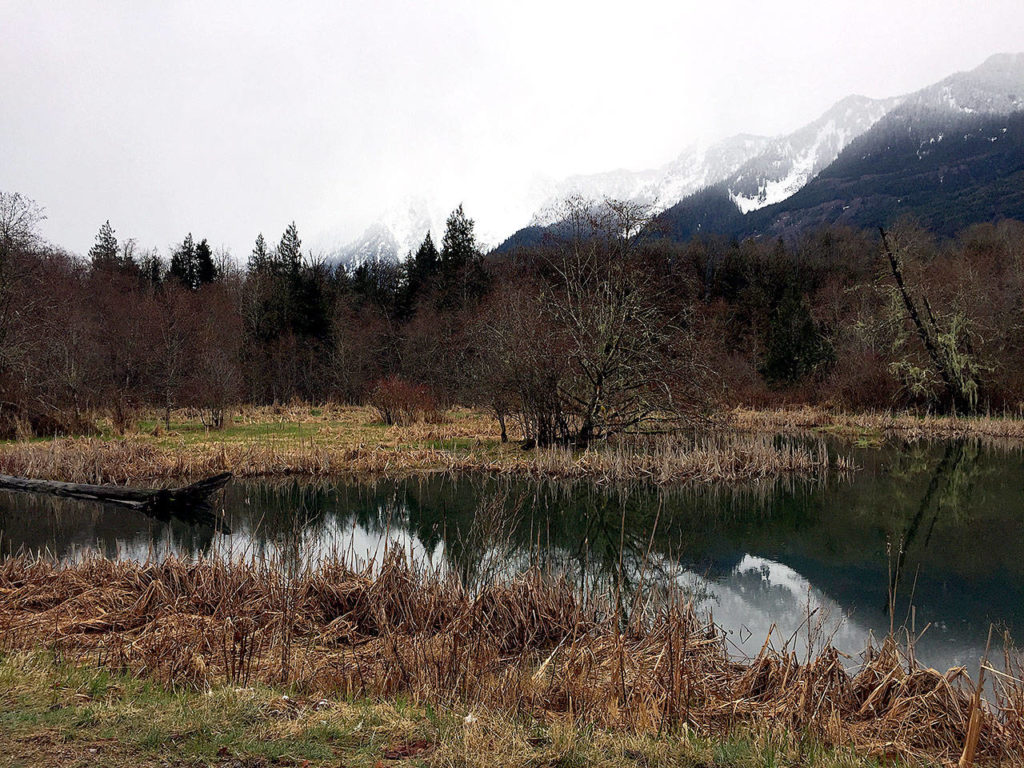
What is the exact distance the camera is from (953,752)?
3875mm

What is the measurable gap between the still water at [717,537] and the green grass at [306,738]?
6.24 feet

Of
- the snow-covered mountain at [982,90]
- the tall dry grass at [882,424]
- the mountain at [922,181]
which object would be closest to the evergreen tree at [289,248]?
the tall dry grass at [882,424]

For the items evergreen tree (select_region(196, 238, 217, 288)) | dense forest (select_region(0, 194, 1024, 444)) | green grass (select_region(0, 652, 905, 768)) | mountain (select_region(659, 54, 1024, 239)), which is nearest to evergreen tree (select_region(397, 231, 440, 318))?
dense forest (select_region(0, 194, 1024, 444))

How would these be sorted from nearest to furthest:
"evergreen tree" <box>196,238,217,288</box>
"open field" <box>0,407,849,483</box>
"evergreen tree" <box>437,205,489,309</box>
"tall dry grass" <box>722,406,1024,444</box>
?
"open field" <box>0,407,849,483</box> < "tall dry grass" <box>722,406,1024,444</box> < "evergreen tree" <box>437,205,489,309</box> < "evergreen tree" <box>196,238,217,288</box>

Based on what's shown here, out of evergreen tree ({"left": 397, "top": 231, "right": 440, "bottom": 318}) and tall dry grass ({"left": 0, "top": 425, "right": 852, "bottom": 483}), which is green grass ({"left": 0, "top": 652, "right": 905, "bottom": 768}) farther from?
evergreen tree ({"left": 397, "top": 231, "right": 440, "bottom": 318})

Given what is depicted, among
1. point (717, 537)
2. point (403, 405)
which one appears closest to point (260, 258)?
point (403, 405)

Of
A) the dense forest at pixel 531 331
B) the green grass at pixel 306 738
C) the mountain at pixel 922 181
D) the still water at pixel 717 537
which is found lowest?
the still water at pixel 717 537

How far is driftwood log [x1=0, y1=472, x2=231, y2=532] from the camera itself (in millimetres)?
11938

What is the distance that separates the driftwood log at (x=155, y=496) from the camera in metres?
11.9

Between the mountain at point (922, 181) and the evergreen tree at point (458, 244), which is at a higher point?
the mountain at point (922, 181)

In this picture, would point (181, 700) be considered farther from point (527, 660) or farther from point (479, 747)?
point (527, 660)

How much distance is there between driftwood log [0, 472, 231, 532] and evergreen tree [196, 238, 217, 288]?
35.6 m

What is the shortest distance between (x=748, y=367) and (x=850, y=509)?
25.1 m

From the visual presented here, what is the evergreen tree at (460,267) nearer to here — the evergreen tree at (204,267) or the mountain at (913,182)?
the evergreen tree at (204,267)
